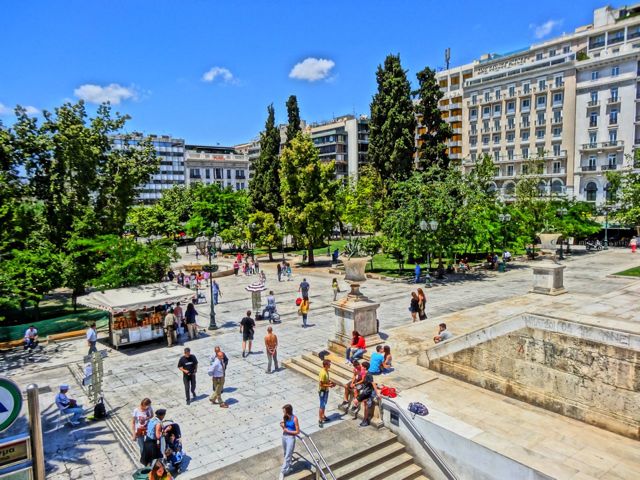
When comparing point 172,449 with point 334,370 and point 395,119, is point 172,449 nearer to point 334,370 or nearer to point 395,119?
point 334,370

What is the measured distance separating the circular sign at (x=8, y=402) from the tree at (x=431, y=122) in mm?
35296

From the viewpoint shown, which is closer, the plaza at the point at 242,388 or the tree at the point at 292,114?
the plaza at the point at 242,388

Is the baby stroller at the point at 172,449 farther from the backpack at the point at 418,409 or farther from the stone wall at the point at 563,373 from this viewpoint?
the stone wall at the point at 563,373

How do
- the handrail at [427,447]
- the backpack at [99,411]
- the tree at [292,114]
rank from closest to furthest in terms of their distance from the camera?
1. the handrail at [427,447]
2. the backpack at [99,411]
3. the tree at [292,114]

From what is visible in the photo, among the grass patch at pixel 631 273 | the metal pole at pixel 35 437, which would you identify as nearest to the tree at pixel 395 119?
the grass patch at pixel 631 273

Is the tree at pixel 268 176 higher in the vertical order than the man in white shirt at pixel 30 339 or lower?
higher

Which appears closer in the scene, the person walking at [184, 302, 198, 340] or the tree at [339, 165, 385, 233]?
the person walking at [184, 302, 198, 340]

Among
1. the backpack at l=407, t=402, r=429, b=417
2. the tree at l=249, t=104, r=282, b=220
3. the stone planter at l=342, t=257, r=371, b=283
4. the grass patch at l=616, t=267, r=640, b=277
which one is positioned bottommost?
the backpack at l=407, t=402, r=429, b=417

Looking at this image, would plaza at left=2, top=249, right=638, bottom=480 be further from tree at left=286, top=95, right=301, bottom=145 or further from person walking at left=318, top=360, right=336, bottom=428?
tree at left=286, top=95, right=301, bottom=145

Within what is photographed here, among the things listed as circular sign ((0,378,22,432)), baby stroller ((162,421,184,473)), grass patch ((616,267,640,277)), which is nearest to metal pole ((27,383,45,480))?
circular sign ((0,378,22,432))

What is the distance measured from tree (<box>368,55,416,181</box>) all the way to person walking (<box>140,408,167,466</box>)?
32005mm

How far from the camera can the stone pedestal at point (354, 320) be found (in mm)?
14172

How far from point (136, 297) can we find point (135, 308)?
721 millimetres

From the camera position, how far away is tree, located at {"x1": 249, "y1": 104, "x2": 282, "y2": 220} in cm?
5031
